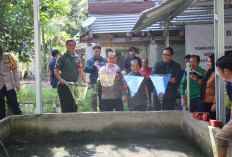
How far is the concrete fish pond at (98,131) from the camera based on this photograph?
6.20 m

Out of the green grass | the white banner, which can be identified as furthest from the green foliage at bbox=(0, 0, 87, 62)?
the white banner

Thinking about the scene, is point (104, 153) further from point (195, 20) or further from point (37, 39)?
point (195, 20)

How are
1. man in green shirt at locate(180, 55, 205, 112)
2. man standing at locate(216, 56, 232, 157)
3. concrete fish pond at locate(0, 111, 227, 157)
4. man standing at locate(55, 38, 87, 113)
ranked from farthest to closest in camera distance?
man standing at locate(55, 38, 87, 113)
man in green shirt at locate(180, 55, 205, 112)
concrete fish pond at locate(0, 111, 227, 157)
man standing at locate(216, 56, 232, 157)

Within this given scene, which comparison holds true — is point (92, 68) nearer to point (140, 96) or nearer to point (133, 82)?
point (133, 82)

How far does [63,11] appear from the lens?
8078mm

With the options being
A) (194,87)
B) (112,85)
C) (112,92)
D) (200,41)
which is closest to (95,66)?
(112,85)

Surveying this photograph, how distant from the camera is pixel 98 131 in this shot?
680 cm

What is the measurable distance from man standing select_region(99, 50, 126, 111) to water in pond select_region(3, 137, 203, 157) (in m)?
1.10

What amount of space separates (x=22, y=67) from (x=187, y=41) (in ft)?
61.4

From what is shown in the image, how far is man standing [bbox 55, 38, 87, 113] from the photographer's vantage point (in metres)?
7.16

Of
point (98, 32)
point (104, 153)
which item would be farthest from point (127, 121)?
point (98, 32)

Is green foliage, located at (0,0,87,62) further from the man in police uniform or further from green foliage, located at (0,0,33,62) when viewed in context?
the man in police uniform

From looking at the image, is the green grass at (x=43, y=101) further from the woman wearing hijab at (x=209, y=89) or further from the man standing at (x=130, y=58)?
the woman wearing hijab at (x=209, y=89)

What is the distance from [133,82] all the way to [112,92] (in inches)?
20.9
